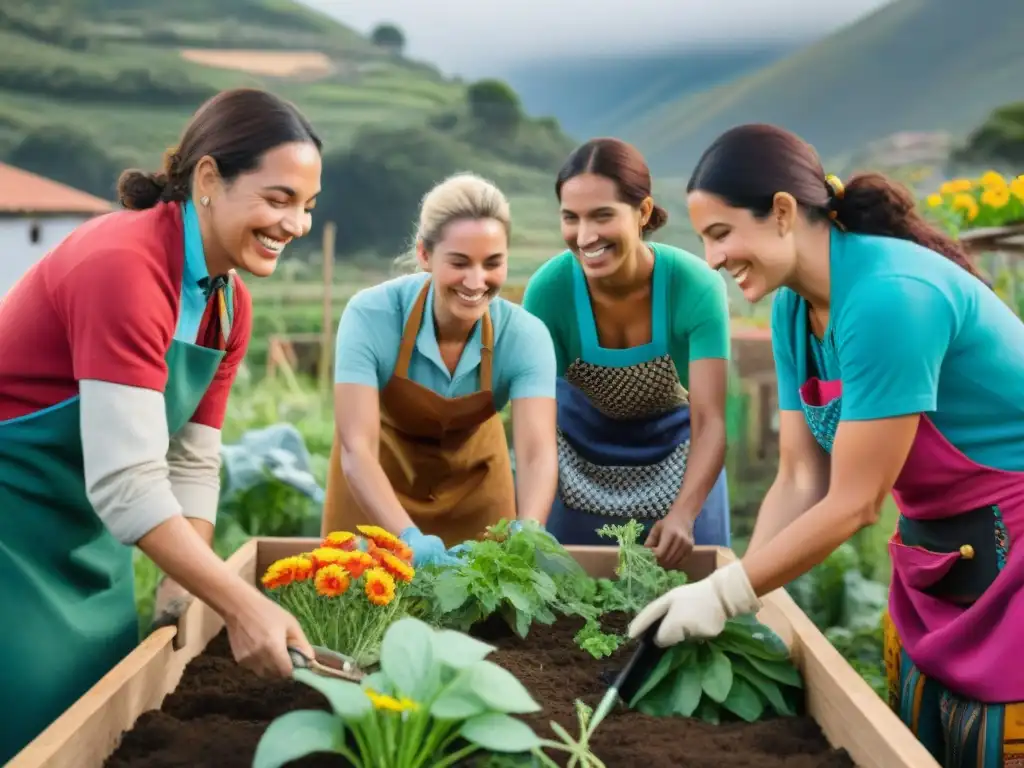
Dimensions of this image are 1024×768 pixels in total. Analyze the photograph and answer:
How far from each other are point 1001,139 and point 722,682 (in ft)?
17.4

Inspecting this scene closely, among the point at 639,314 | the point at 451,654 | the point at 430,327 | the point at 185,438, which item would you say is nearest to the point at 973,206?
the point at 639,314

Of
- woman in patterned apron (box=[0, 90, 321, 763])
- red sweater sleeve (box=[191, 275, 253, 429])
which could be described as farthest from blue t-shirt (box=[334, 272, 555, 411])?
woman in patterned apron (box=[0, 90, 321, 763])

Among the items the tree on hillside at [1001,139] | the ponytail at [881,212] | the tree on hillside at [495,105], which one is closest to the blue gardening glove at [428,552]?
the ponytail at [881,212]

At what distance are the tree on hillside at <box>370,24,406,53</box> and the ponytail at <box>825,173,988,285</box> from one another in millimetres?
5168

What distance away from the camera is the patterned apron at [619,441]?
2678mm

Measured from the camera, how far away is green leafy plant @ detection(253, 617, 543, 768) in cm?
128

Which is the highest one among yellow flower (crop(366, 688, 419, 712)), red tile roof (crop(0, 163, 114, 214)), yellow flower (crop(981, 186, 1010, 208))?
yellow flower (crop(981, 186, 1010, 208))

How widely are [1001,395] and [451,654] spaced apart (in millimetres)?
921

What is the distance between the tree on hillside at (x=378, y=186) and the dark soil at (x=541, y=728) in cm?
506

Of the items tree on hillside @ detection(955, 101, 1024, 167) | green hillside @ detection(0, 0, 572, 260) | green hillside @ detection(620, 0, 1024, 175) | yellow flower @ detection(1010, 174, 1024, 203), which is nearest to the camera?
yellow flower @ detection(1010, 174, 1024, 203)

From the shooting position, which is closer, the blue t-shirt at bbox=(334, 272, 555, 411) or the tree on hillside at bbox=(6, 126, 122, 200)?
the blue t-shirt at bbox=(334, 272, 555, 411)

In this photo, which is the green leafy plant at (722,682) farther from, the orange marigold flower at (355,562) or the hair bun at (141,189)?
the hair bun at (141,189)

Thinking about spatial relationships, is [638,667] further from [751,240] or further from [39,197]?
[39,197]

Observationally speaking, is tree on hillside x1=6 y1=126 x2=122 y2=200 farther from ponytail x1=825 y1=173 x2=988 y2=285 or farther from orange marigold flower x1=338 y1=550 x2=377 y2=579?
ponytail x1=825 y1=173 x2=988 y2=285
